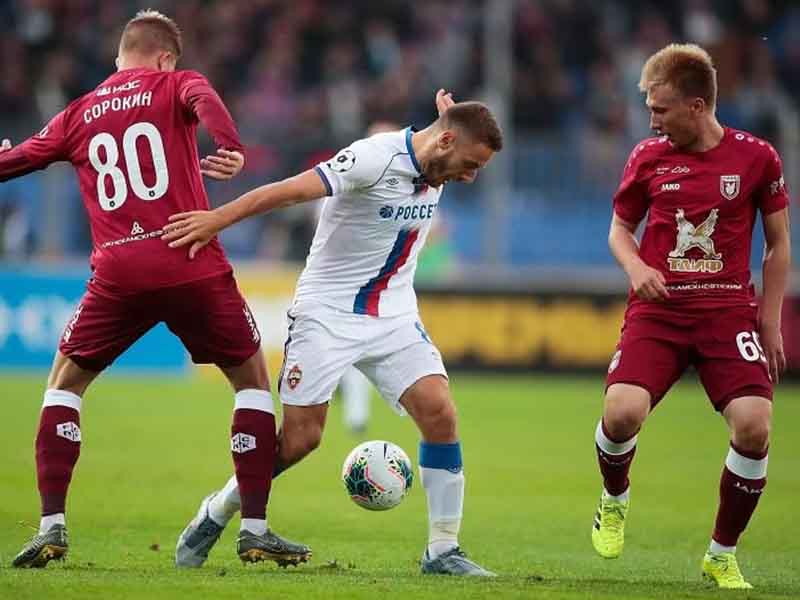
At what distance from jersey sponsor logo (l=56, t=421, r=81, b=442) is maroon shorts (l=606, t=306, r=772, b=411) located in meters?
2.48

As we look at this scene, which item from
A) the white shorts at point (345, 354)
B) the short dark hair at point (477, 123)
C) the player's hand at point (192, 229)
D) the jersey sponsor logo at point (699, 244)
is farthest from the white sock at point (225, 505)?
the jersey sponsor logo at point (699, 244)

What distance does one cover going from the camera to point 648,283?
6.86 meters

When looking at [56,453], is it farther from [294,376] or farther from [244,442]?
[294,376]

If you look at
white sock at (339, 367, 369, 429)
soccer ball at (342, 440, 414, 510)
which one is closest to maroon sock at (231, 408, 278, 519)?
soccer ball at (342, 440, 414, 510)

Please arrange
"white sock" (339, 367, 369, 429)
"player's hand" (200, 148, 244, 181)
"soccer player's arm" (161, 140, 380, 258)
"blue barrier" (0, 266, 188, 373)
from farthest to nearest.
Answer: "blue barrier" (0, 266, 188, 373)
"white sock" (339, 367, 369, 429)
"soccer player's arm" (161, 140, 380, 258)
"player's hand" (200, 148, 244, 181)

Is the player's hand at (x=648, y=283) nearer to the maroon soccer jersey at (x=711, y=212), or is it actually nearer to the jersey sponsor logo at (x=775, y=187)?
the maroon soccer jersey at (x=711, y=212)

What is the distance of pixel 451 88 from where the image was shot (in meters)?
20.9

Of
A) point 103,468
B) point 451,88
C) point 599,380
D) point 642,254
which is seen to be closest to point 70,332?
point 642,254

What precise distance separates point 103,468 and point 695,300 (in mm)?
6040

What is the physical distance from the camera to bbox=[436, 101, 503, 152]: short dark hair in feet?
22.7

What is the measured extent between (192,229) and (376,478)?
4.97 feet

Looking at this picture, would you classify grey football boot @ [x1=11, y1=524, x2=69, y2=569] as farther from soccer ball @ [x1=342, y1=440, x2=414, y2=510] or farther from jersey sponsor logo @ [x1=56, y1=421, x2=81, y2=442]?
soccer ball @ [x1=342, y1=440, x2=414, y2=510]

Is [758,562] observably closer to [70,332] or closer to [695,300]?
[695,300]

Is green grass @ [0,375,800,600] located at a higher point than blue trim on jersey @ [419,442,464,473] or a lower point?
lower
